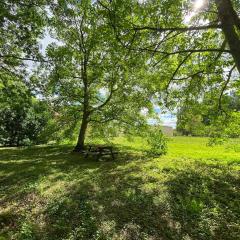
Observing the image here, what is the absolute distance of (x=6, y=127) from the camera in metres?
26.4

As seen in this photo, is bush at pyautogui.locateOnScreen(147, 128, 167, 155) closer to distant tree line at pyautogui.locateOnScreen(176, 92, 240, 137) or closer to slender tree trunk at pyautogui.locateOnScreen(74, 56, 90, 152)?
distant tree line at pyautogui.locateOnScreen(176, 92, 240, 137)

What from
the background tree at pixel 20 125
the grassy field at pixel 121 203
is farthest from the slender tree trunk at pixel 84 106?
the grassy field at pixel 121 203

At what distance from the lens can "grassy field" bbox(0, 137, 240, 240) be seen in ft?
22.1

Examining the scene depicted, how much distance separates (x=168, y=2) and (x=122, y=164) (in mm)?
8767

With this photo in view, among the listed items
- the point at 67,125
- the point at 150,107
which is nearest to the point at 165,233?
the point at 150,107

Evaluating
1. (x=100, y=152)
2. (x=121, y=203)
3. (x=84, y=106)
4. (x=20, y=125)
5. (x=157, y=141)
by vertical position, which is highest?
(x=84, y=106)

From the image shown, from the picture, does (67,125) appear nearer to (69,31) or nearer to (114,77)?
(114,77)

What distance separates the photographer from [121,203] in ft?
27.2

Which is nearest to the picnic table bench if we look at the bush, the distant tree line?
the bush

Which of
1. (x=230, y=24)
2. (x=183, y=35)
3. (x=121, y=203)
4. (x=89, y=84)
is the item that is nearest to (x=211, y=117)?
A: (x=183, y=35)

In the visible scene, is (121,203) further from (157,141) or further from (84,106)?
(84,106)

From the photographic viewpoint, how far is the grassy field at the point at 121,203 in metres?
6.73

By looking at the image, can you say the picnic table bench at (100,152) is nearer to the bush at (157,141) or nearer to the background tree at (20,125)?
the bush at (157,141)

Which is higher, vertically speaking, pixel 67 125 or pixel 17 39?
pixel 17 39
